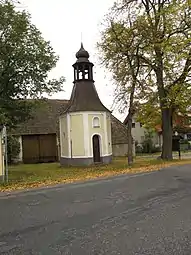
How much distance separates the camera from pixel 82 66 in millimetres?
34344

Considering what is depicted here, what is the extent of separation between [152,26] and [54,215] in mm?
21012

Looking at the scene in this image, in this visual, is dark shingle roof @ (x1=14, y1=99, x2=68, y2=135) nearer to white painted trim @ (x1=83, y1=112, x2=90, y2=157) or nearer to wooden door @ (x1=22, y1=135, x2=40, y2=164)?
wooden door @ (x1=22, y1=135, x2=40, y2=164)

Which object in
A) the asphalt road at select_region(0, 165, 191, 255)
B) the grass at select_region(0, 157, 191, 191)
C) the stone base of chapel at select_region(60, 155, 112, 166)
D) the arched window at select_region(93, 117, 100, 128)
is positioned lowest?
the asphalt road at select_region(0, 165, 191, 255)

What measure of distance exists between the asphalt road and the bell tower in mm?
22380

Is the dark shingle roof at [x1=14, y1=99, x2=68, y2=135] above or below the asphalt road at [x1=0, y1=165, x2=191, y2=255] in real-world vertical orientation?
above

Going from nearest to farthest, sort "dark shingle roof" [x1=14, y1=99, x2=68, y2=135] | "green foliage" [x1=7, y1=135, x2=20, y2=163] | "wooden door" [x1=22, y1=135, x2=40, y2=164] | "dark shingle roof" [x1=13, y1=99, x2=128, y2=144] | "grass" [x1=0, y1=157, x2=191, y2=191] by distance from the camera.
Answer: "grass" [x1=0, y1=157, x2=191, y2=191] → "green foliage" [x1=7, y1=135, x2=20, y2=163] → "wooden door" [x1=22, y1=135, x2=40, y2=164] → "dark shingle roof" [x1=14, y1=99, x2=68, y2=135] → "dark shingle roof" [x1=13, y1=99, x2=128, y2=144]

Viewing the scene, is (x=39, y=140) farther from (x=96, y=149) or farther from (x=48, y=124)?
(x=96, y=149)

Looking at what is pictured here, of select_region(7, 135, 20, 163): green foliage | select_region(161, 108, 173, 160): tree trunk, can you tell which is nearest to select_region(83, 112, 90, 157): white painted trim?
select_region(161, 108, 173, 160): tree trunk

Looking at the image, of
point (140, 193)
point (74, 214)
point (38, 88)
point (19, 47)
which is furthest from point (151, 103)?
point (74, 214)

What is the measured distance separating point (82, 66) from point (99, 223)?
90.0 ft

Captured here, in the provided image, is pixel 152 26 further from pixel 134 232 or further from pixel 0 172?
pixel 134 232

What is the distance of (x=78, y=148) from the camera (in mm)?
32688

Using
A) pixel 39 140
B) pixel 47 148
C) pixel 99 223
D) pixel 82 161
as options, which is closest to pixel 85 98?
pixel 82 161

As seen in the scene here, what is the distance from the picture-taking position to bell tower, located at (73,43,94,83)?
34094 millimetres
